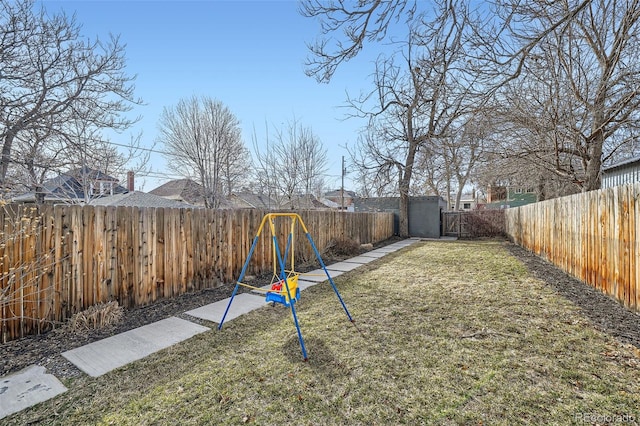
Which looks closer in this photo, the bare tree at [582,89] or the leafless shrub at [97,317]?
the leafless shrub at [97,317]

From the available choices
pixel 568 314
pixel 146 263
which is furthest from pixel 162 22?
pixel 568 314

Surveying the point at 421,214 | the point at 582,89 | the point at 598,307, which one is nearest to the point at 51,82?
the point at 598,307

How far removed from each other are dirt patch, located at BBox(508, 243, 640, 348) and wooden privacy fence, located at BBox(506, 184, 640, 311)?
0.35 feet

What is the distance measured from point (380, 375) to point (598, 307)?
3241mm

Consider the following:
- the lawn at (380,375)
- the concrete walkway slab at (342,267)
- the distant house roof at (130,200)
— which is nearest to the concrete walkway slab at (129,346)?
the lawn at (380,375)

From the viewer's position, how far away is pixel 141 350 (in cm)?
270

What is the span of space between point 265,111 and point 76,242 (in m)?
9.45

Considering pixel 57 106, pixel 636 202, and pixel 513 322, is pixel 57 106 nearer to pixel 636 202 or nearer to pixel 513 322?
pixel 513 322

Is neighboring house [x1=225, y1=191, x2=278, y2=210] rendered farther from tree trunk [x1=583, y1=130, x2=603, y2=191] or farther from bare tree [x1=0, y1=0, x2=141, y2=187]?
tree trunk [x1=583, y1=130, x2=603, y2=191]

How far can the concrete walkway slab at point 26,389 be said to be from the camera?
1919 mm

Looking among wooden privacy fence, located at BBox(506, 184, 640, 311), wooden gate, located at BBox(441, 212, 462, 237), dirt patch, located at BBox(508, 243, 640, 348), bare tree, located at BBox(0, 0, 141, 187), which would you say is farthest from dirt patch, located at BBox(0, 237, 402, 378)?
wooden gate, located at BBox(441, 212, 462, 237)

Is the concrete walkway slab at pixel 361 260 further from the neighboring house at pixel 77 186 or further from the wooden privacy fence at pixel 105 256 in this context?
the neighboring house at pixel 77 186

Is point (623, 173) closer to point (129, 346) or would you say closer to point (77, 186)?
point (129, 346)

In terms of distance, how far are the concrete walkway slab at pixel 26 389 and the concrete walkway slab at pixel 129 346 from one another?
0.21 m
